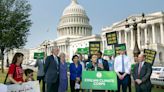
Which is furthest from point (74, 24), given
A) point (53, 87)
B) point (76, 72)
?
point (53, 87)

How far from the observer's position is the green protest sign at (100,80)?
10297mm

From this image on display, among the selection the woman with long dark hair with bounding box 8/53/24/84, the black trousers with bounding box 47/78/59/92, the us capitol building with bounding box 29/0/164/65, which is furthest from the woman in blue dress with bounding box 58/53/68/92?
the us capitol building with bounding box 29/0/164/65

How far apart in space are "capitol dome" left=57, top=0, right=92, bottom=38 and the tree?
334 ft

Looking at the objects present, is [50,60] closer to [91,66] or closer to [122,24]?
[91,66]

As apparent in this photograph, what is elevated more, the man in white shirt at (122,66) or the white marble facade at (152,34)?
the white marble facade at (152,34)

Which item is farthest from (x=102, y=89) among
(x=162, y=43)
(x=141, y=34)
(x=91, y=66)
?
(x=141, y=34)

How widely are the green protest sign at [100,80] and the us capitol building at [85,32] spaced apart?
67.2 m

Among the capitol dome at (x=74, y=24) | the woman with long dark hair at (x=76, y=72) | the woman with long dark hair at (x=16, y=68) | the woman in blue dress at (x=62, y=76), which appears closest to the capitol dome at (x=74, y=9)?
the capitol dome at (x=74, y=24)

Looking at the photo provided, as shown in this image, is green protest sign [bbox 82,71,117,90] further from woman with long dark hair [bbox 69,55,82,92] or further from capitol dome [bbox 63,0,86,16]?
capitol dome [bbox 63,0,86,16]

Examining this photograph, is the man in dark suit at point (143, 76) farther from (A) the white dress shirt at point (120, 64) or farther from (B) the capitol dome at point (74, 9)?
(B) the capitol dome at point (74, 9)

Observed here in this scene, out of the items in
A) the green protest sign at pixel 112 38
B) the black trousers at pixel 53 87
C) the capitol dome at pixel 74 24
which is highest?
the capitol dome at pixel 74 24

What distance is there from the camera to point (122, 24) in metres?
96.4

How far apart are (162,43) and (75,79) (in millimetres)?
74584

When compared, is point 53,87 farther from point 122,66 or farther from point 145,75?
point 145,75
